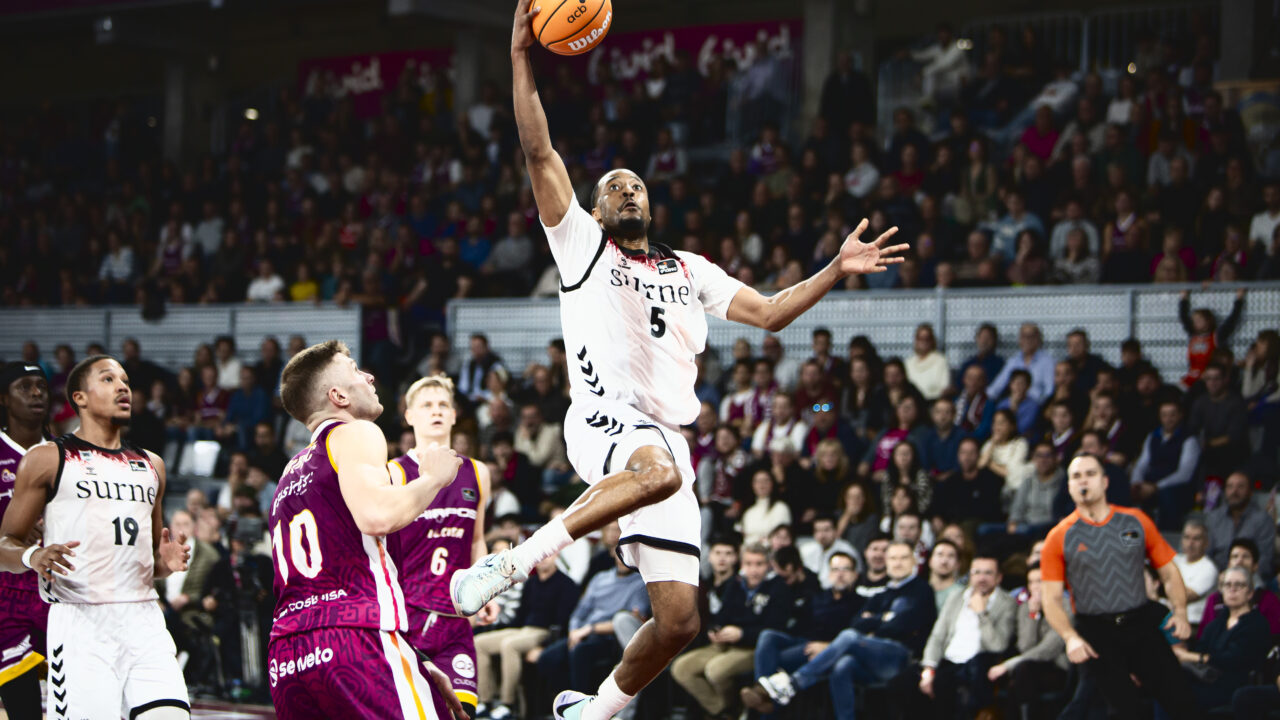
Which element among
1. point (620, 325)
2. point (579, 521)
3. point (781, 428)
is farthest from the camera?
point (781, 428)

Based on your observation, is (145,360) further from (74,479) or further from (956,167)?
(74,479)

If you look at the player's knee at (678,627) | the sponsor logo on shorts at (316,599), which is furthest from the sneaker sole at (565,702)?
the sponsor logo on shorts at (316,599)

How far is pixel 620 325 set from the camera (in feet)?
20.6

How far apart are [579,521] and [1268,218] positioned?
9.61 metres

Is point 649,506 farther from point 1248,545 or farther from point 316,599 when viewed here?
point 1248,545

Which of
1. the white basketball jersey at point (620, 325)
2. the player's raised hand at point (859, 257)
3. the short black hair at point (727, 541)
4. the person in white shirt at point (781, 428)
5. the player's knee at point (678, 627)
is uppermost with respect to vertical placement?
the player's raised hand at point (859, 257)

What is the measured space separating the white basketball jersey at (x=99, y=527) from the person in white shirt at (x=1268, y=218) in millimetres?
10302

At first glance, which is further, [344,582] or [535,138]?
[535,138]

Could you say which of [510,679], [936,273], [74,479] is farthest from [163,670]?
[936,273]

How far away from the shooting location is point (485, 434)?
14.6 metres

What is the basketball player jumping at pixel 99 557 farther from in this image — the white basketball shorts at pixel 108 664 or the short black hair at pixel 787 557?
the short black hair at pixel 787 557

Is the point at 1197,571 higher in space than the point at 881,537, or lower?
lower

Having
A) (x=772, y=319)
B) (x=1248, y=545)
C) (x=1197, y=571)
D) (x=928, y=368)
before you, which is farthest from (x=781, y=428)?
(x=772, y=319)

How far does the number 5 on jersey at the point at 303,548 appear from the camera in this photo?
16.1 ft
